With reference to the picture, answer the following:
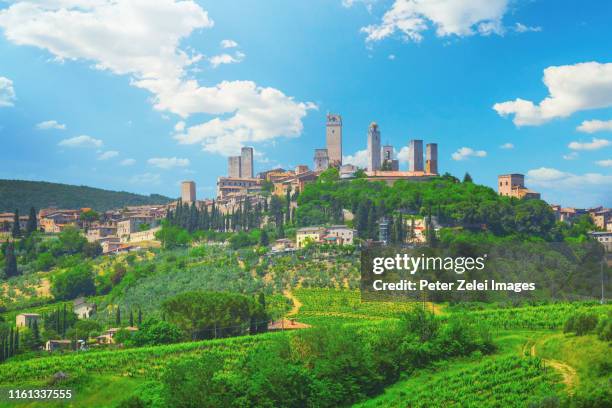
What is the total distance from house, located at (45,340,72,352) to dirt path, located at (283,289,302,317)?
12.5 metres

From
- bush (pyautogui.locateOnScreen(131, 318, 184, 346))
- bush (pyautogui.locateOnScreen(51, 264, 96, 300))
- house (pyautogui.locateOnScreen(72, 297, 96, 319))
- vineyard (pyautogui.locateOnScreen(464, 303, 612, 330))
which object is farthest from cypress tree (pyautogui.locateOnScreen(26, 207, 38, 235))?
vineyard (pyautogui.locateOnScreen(464, 303, 612, 330))

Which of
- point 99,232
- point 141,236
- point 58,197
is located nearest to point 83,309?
point 141,236

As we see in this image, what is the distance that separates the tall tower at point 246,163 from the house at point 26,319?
59.6 metres

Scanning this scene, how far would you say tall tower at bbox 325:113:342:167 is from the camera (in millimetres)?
99250

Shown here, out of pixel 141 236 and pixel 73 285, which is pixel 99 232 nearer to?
pixel 141 236

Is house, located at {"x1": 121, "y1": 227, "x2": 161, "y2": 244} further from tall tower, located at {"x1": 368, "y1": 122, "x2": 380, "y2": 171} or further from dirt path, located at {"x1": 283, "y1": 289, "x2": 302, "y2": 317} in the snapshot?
dirt path, located at {"x1": 283, "y1": 289, "x2": 302, "y2": 317}

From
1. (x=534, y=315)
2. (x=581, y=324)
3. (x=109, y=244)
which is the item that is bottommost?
(x=534, y=315)

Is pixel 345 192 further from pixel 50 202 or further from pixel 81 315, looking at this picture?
pixel 50 202

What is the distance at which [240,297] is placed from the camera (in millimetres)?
39406

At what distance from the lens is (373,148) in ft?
311

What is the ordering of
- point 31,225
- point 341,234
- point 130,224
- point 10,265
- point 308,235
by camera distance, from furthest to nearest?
1. point 130,224
2. point 31,225
3. point 10,265
4. point 308,235
5. point 341,234

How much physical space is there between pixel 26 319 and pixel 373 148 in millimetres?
56000

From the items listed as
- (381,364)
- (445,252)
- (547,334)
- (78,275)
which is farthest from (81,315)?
(547,334)

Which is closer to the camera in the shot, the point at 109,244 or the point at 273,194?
the point at 109,244
